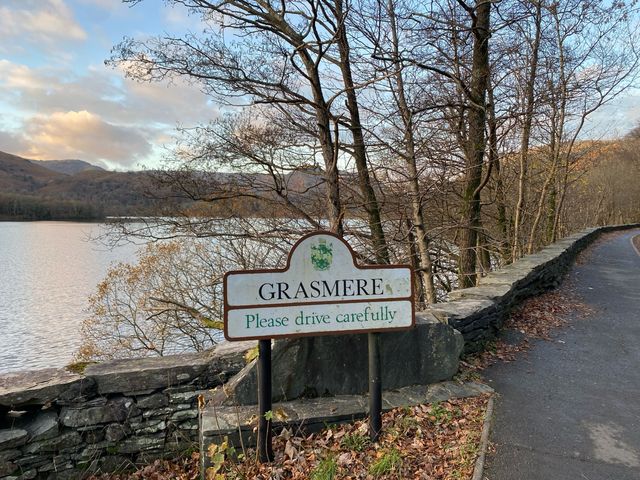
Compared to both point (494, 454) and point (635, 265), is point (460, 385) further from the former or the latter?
point (635, 265)

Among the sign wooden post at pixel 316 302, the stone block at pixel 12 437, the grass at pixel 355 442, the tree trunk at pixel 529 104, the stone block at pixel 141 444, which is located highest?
the tree trunk at pixel 529 104

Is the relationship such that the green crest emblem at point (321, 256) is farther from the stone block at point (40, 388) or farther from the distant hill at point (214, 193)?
the distant hill at point (214, 193)

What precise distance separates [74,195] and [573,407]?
Answer: 187 feet

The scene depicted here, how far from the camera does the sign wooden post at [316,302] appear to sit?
9.83ft

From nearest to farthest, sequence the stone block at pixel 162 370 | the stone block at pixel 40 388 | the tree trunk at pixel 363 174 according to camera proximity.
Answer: the stone block at pixel 40 388 < the stone block at pixel 162 370 < the tree trunk at pixel 363 174

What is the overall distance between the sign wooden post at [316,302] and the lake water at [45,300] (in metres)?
9.52

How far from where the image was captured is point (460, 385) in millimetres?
4062

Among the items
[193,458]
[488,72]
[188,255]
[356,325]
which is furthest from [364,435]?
[188,255]

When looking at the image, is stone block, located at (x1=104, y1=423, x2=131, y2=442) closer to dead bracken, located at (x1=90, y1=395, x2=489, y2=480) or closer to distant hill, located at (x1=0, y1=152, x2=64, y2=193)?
dead bracken, located at (x1=90, y1=395, x2=489, y2=480)

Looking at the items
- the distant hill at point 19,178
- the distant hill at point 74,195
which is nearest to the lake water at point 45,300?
the distant hill at point 74,195

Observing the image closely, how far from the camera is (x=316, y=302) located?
10.3 feet

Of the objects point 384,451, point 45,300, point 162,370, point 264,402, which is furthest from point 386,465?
point 45,300

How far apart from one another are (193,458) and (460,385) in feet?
8.92

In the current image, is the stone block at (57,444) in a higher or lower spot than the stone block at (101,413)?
lower
